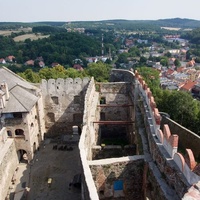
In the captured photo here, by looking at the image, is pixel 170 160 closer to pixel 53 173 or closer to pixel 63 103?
pixel 53 173

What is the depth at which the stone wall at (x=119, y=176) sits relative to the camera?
15.2 m

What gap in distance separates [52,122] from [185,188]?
24.3m

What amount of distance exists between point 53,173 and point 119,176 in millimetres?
11641

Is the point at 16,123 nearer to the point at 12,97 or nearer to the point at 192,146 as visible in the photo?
the point at 12,97

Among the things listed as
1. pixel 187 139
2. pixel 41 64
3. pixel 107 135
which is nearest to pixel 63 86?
pixel 107 135

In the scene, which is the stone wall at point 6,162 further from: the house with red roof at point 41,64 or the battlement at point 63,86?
Answer: the house with red roof at point 41,64

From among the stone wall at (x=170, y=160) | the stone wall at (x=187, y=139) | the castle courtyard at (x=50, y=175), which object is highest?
the stone wall at (x=170, y=160)

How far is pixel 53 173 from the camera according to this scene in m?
Answer: 25.4

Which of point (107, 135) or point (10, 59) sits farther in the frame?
point (10, 59)

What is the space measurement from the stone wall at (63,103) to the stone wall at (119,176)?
1731 centimetres

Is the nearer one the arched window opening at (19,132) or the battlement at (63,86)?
the arched window opening at (19,132)

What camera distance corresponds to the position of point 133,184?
53.2ft

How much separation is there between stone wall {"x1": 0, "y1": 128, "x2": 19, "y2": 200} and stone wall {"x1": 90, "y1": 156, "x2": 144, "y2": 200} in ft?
34.5

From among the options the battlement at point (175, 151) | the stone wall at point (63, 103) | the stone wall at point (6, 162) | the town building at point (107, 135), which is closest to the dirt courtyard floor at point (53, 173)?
the town building at point (107, 135)
